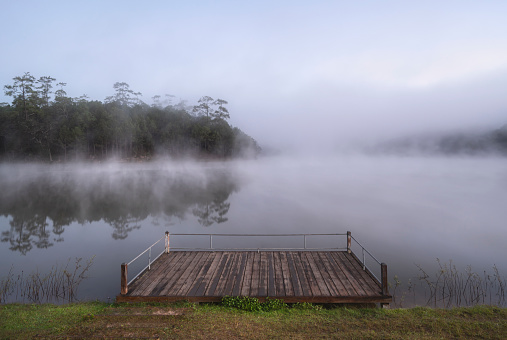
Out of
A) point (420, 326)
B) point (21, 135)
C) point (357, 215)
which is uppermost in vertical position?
point (21, 135)

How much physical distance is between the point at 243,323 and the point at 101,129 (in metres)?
82.4

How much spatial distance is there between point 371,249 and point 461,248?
7.45 m

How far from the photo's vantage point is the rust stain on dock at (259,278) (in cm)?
890

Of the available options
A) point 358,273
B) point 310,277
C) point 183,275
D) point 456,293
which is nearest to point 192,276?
point 183,275

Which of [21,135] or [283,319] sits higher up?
[21,135]

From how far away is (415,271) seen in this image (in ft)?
48.6

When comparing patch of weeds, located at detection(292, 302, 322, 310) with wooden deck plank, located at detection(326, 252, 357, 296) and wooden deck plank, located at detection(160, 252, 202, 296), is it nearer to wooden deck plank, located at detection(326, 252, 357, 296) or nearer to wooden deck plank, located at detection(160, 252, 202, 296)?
wooden deck plank, located at detection(326, 252, 357, 296)

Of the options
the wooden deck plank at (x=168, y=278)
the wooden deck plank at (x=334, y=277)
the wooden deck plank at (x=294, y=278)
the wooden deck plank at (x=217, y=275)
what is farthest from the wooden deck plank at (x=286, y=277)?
the wooden deck plank at (x=168, y=278)

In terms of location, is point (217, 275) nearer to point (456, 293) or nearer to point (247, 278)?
point (247, 278)

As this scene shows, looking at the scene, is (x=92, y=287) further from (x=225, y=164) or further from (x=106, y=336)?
(x=225, y=164)

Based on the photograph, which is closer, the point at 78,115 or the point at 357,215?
the point at 357,215

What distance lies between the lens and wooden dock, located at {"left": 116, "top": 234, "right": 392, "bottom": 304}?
350 inches

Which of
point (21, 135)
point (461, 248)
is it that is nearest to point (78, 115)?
point (21, 135)

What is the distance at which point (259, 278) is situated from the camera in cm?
1022
